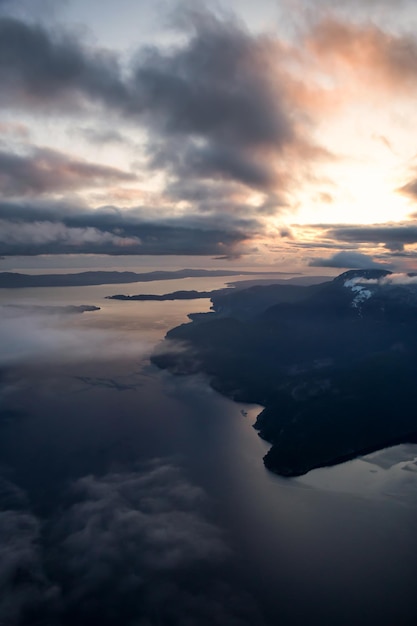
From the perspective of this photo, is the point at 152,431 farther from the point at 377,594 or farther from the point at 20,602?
the point at 377,594

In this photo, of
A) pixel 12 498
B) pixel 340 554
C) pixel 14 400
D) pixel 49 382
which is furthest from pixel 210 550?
pixel 49 382

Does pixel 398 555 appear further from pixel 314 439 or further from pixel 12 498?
pixel 12 498

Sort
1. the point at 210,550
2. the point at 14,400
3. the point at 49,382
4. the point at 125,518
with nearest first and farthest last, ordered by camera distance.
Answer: the point at 210,550 → the point at 125,518 → the point at 14,400 → the point at 49,382

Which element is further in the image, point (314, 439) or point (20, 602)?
point (314, 439)

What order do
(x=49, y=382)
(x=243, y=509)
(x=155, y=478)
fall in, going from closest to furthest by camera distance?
1. (x=243, y=509)
2. (x=155, y=478)
3. (x=49, y=382)

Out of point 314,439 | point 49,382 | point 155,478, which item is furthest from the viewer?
point 49,382

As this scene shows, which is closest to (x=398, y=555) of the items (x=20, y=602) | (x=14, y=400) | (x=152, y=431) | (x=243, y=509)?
(x=243, y=509)
